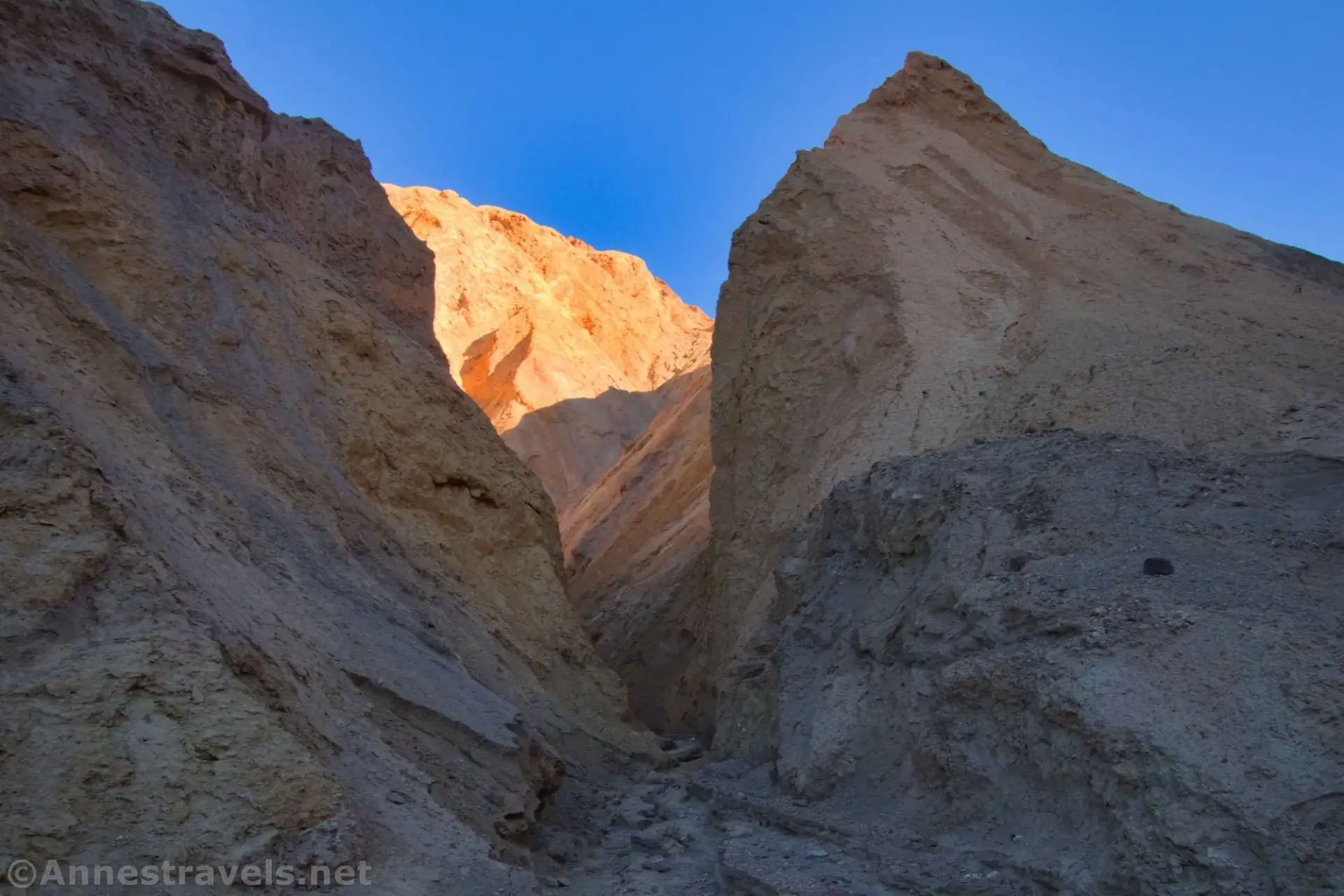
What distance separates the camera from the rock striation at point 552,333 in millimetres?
32094

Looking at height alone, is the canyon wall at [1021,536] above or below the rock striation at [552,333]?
below

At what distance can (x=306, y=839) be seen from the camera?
4.88 m

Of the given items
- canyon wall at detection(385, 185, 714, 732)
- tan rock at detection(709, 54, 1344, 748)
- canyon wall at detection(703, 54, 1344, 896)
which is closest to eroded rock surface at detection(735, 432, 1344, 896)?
canyon wall at detection(703, 54, 1344, 896)

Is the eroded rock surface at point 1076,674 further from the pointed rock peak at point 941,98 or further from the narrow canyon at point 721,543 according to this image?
the pointed rock peak at point 941,98

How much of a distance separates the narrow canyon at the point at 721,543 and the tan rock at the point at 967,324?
0.21 feet

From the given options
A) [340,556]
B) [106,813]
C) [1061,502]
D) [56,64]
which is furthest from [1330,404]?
[56,64]

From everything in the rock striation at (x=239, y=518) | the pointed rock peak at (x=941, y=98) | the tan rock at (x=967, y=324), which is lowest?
the rock striation at (x=239, y=518)

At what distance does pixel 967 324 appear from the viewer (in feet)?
40.0

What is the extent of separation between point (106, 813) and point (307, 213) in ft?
34.1

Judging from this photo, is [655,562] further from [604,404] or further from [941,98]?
[604,404]

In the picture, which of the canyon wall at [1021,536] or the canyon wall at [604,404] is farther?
the canyon wall at [604,404]

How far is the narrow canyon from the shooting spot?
4.98 meters

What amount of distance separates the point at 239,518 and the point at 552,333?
3021 cm

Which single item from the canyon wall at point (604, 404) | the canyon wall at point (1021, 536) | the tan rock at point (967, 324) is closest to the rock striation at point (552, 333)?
the canyon wall at point (604, 404)
